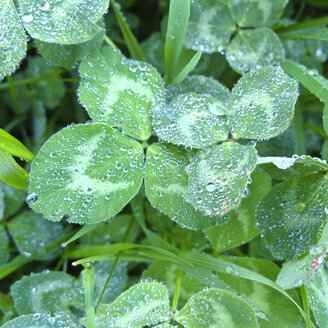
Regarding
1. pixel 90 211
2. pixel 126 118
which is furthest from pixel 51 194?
pixel 126 118

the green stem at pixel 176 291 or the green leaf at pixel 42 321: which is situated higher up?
the green leaf at pixel 42 321

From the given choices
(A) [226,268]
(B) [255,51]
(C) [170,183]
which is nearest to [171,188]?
(C) [170,183]

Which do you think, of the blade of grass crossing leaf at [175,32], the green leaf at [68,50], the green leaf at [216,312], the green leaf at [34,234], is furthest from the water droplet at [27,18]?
the green leaf at [216,312]

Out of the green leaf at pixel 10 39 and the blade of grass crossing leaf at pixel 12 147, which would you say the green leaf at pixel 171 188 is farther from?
the green leaf at pixel 10 39

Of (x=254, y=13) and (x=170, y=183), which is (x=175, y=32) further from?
(x=170, y=183)

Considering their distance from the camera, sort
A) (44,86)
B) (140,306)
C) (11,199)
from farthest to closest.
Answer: (44,86)
(11,199)
(140,306)

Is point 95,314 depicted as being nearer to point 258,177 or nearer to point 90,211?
point 90,211
